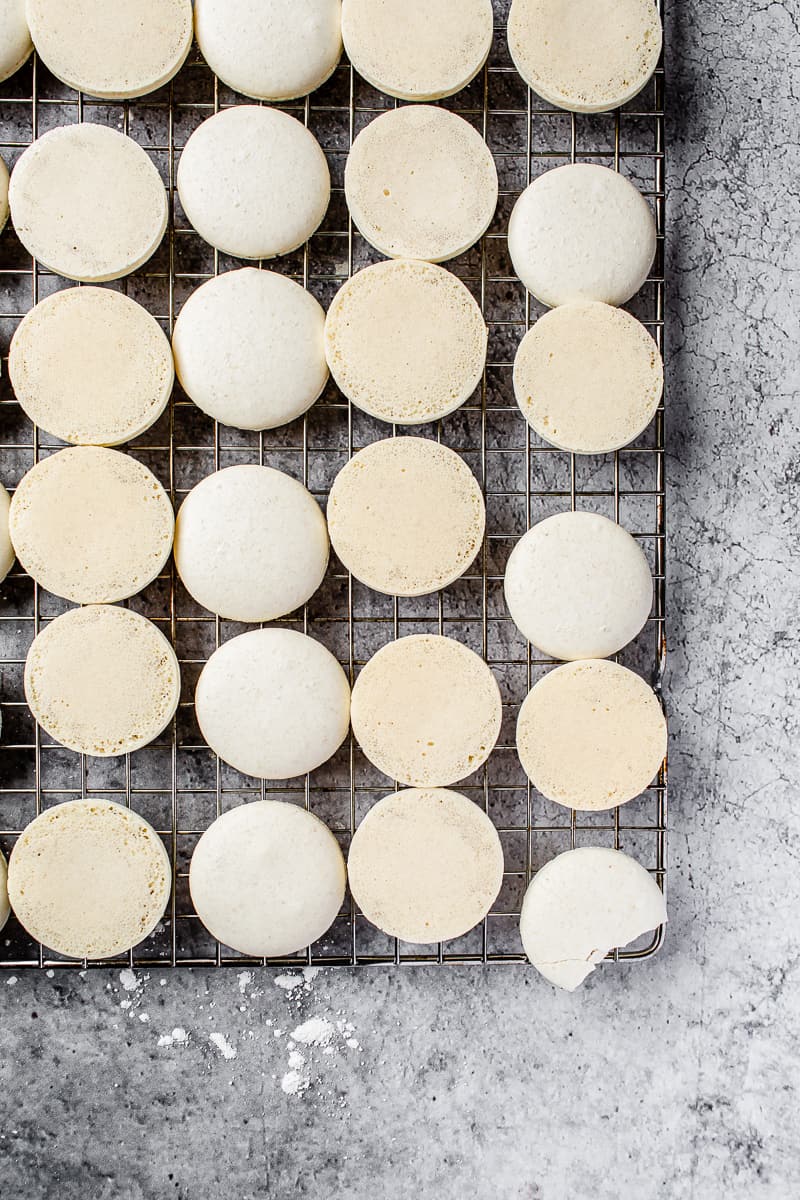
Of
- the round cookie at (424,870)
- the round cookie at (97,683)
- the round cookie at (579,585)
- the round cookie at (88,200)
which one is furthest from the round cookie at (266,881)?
the round cookie at (88,200)

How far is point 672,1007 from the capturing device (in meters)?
1.30

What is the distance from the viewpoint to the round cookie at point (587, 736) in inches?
46.9

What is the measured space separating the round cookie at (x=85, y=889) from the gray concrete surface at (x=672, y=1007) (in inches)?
4.8

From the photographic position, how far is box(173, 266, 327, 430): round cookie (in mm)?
1152

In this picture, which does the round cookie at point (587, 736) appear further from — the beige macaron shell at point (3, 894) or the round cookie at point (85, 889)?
the beige macaron shell at point (3, 894)

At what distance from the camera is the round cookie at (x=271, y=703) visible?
46.1 inches

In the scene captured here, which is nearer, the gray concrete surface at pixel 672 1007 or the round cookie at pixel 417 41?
the round cookie at pixel 417 41

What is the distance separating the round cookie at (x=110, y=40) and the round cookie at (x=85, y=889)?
940 mm

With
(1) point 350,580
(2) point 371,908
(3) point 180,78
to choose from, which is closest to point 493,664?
(1) point 350,580

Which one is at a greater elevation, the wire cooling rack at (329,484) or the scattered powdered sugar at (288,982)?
the wire cooling rack at (329,484)

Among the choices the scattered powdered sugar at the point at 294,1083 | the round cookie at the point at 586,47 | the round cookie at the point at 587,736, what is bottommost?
the scattered powdered sugar at the point at 294,1083

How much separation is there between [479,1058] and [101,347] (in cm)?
108

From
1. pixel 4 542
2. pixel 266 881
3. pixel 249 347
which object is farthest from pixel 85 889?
pixel 249 347

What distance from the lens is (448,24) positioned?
1169 millimetres
